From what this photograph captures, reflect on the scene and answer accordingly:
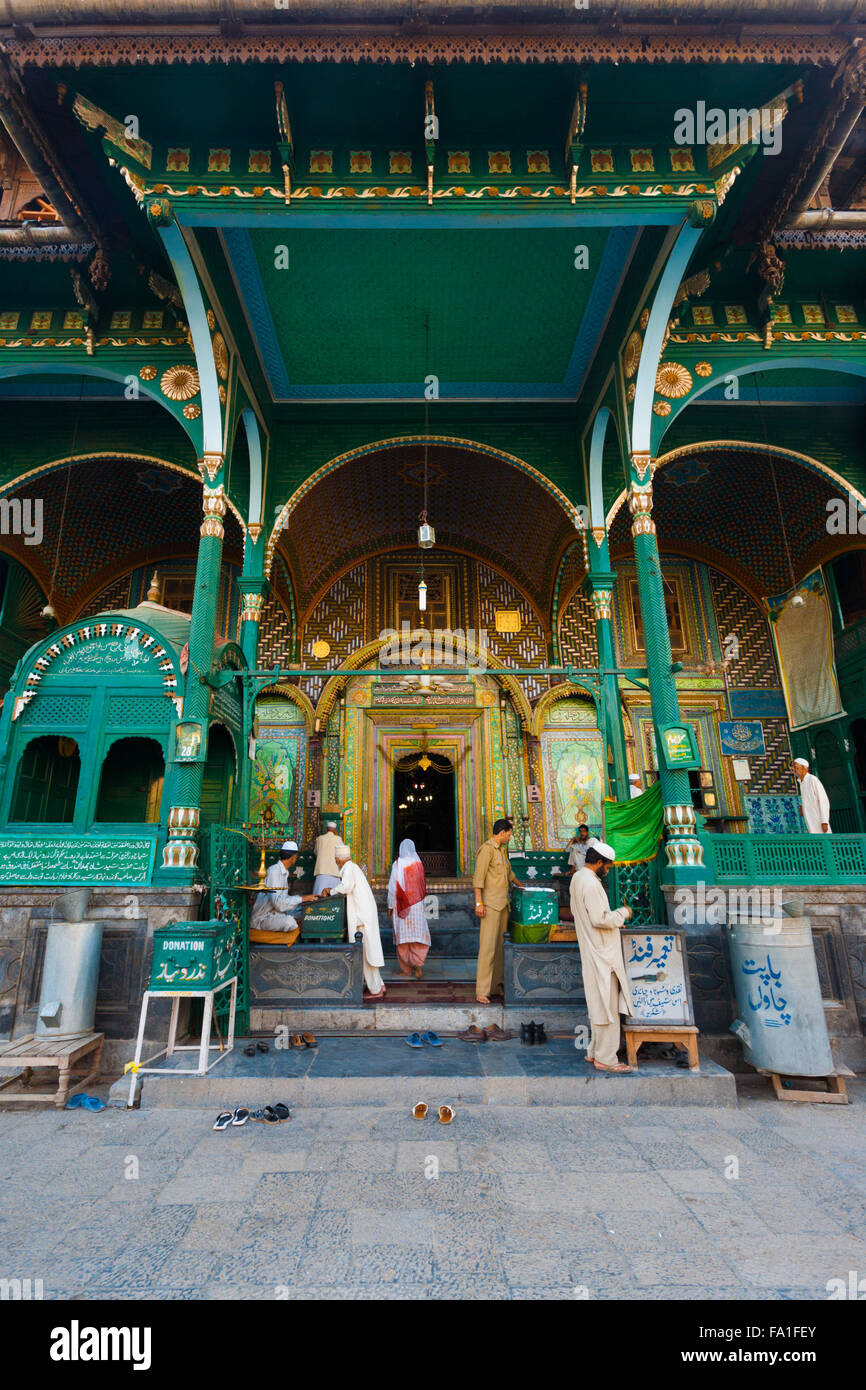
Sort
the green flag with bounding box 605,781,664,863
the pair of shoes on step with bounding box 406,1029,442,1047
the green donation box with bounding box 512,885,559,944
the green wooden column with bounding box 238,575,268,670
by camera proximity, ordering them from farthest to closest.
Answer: the green wooden column with bounding box 238,575,268,670 → the green flag with bounding box 605,781,664,863 → the green donation box with bounding box 512,885,559,944 → the pair of shoes on step with bounding box 406,1029,442,1047

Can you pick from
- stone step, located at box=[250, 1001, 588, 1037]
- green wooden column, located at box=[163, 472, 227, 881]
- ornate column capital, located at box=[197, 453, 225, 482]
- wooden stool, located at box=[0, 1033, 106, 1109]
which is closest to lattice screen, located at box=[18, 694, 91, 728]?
green wooden column, located at box=[163, 472, 227, 881]

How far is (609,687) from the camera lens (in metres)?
8.55

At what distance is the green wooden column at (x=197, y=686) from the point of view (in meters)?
6.09

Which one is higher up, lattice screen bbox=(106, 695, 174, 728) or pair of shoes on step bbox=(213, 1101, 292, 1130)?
lattice screen bbox=(106, 695, 174, 728)

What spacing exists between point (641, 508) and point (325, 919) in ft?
18.9

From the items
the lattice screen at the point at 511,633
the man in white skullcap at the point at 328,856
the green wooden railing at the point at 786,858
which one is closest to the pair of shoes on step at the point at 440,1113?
the green wooden railing at the point at 786,858

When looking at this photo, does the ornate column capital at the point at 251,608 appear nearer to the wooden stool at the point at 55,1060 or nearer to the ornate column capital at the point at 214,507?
the ornate column capital at the point at 214,507

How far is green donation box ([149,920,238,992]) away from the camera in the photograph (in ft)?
15.6

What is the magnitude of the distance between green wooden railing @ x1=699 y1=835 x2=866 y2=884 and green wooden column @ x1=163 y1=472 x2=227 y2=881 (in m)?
4.93

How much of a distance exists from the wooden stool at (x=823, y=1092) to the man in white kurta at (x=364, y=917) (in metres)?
3.32

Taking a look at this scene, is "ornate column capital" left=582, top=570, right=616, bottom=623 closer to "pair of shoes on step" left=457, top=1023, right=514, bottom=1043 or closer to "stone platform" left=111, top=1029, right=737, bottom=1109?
"pair of shoes on step" left=457, top=1023, right=514, bottom=1043

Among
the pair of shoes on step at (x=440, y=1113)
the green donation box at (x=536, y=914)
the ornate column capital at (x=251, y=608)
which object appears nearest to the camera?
the pair of shoes on step at (x=440, y=1113)

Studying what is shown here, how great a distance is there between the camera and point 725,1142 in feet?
12.5

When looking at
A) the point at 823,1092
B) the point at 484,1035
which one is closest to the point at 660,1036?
the point at 823,1092
